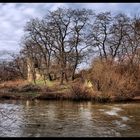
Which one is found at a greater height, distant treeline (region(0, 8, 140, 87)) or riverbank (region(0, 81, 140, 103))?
distant treeline (region(0, 8, 140, 87))

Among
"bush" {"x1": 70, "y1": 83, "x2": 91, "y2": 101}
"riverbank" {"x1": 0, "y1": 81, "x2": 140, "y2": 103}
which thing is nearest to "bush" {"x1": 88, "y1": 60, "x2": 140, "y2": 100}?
"riverbank" {"x1": 0, "y1": 81, "x2": 140, "y2": 103}

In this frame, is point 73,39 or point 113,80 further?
point 73,39

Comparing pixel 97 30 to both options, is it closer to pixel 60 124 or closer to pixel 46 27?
pixel 46 27

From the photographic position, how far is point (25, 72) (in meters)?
55.9

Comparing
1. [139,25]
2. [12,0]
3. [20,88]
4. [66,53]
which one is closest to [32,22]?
[66,53]

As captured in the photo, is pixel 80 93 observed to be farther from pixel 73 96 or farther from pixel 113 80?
pixel 113 80

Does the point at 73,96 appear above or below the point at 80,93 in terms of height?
below

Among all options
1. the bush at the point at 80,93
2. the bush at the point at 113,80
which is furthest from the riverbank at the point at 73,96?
the bush at the point at 113,80

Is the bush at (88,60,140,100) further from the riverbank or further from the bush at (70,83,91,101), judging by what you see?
the bush at (70,83,91,101)

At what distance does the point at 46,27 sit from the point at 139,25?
42.1 ft

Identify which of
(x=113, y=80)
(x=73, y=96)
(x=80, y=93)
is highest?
(x=113, y=80)

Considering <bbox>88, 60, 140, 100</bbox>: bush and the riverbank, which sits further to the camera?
<bbox>88, 60, 140, 100</bbox>: bush

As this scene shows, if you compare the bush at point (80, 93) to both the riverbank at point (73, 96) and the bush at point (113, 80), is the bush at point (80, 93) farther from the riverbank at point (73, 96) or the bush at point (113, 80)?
the bush at point (113, 80)

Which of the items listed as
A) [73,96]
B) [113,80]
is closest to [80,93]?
[73,96]
